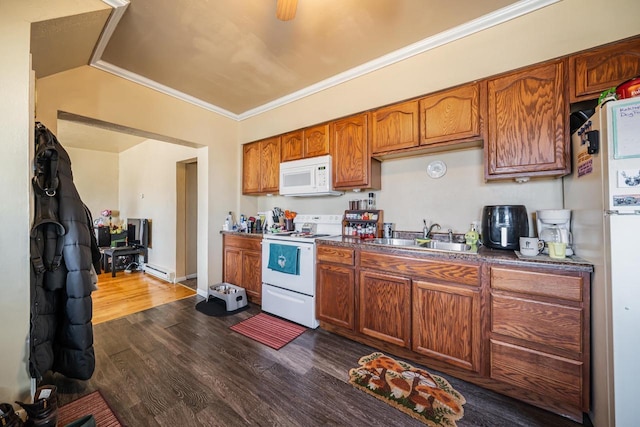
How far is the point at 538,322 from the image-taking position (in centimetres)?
142

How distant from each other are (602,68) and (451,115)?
847mm

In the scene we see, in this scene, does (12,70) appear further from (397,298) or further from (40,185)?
(397,298)

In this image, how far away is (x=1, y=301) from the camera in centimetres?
117

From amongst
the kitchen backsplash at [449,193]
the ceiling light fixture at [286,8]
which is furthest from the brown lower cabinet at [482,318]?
the ceiling light fixture at [286,8]

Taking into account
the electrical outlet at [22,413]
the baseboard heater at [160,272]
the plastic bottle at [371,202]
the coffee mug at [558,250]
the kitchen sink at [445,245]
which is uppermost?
the plastic bottle at [371,202]

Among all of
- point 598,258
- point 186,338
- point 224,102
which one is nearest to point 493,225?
point 598,258

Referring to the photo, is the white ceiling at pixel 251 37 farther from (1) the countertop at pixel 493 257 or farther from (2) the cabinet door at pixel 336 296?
(2) the cabinet door at pixel 336 296

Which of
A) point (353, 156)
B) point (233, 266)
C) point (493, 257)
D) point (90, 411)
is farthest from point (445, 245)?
point (90, 411)

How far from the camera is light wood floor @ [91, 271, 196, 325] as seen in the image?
287 cm

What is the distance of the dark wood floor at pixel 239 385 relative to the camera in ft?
4.60

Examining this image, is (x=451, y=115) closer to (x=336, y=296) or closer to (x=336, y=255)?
(x=336, y=255)

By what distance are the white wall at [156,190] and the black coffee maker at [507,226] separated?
12.9 feet

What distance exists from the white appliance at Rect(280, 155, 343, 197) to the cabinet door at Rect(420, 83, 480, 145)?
1056mm

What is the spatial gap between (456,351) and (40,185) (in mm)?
2944
